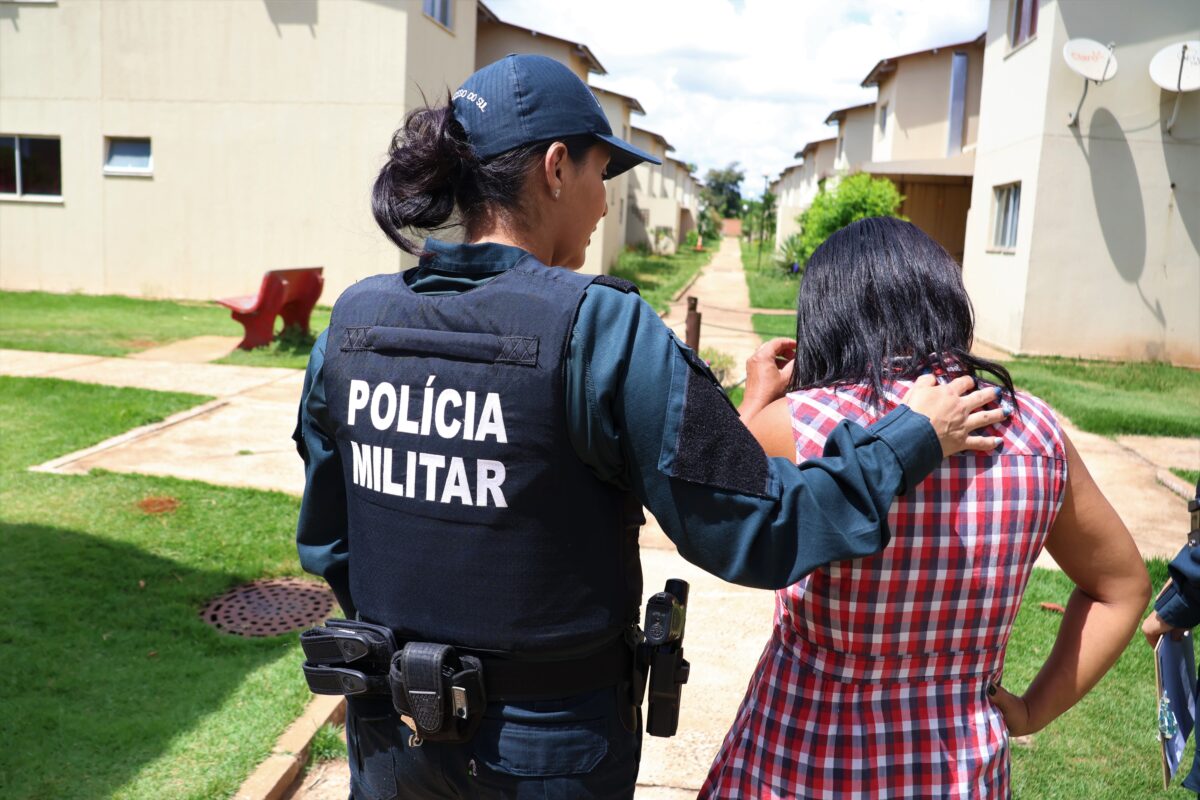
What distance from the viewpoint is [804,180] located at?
164 feet

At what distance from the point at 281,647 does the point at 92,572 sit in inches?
46.9

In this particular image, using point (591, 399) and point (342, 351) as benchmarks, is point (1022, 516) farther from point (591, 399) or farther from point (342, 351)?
point (342, 351)

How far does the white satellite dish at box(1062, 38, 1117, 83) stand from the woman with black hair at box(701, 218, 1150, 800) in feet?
42.6

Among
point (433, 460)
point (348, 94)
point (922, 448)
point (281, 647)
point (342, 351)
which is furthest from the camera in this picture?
point (348, 94)

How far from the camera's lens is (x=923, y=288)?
1.71 metres

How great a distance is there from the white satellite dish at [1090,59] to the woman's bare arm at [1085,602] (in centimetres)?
1295

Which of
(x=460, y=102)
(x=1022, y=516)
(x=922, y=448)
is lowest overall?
(x=1022, y=516)

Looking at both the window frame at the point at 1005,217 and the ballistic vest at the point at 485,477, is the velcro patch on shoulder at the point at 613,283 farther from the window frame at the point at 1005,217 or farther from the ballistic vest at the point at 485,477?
the window frame at the point at 1005,217

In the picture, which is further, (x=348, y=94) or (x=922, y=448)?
(x=348, y=94)

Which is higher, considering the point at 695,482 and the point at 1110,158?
the point at 1110,158

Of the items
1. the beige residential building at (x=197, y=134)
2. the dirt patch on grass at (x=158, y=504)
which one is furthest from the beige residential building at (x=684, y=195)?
the dirt patch on grass at (x=158, y=504)

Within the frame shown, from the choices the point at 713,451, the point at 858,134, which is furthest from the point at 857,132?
the point at 713,451

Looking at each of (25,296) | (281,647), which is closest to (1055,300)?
(281,647)

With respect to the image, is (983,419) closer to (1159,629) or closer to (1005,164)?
(1159,629)
